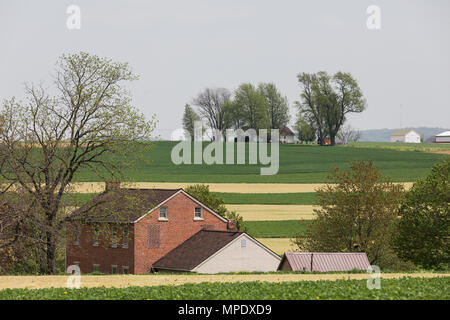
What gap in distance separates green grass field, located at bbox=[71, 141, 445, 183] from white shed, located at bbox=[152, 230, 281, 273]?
74.1ft

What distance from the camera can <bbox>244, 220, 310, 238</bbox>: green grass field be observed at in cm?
7694

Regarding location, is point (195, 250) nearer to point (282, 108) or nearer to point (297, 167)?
point (297, 167)

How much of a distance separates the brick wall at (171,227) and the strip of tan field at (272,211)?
6.18 m

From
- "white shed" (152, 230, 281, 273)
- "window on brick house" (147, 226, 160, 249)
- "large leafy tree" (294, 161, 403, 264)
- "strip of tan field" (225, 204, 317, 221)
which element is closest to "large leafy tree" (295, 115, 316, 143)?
"strip of tan field" (225, 204, 317, 221)

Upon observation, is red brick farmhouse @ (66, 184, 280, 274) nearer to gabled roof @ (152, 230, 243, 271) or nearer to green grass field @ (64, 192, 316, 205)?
gabled roof @ (152, 230, 243, 271)

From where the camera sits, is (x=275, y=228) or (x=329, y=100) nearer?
(x=275, y=228)

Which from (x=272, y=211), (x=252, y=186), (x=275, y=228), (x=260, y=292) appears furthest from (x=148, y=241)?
(x=260, y=292)

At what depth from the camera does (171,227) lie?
7419cm

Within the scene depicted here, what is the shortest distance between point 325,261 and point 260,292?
3061 centimetres

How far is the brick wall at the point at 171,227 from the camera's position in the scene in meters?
70.3

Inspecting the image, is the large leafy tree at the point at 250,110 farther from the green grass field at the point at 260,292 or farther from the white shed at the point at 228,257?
the green grass field at the point at 260,292

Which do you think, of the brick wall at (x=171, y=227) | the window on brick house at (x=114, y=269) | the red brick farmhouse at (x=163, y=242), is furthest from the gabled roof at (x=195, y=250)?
the window on brick house at (x=114, y=269)

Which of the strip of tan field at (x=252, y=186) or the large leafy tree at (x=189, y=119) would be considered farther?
the large leafy tree at (x=189, y=119)

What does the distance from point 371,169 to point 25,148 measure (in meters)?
37.8
